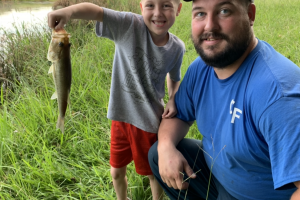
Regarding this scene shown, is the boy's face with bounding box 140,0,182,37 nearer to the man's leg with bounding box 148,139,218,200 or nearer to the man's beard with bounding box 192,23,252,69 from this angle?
the man's beard with bounding box 192,23,252,69

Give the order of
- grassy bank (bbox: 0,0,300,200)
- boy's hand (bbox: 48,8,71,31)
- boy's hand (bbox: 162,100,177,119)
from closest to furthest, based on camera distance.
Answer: boy's hand (bbox: 48,8,71,31) < boy's hand (bbox: 162,100,177,119) < grassy bank (bbox: 0,0,300,200)

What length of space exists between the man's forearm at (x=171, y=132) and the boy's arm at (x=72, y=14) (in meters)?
0.87

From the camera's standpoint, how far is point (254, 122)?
1.17 metres

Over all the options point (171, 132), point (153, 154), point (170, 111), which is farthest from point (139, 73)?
point (153, 154)

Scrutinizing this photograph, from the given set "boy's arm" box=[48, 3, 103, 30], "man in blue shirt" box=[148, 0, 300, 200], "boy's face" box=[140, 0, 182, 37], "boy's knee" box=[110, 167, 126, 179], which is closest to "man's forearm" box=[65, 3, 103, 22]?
"boy's arm" box=[48, 3, 103, 30]

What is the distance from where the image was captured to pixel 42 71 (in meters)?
3.83

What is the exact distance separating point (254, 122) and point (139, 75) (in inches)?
35.8

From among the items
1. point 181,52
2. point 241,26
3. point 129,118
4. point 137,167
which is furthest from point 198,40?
point 137,167

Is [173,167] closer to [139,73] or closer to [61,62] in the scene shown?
[139,73]

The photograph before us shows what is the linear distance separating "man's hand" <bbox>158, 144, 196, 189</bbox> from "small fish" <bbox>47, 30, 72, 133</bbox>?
0.77m

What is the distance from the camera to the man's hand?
156 centimetres

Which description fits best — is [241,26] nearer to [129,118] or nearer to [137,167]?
[129,118]

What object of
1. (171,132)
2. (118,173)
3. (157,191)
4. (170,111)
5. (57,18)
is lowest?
(157,191)

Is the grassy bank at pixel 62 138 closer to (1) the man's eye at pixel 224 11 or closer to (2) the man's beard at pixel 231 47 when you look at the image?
(2) the man's beard at pixel 231 47
